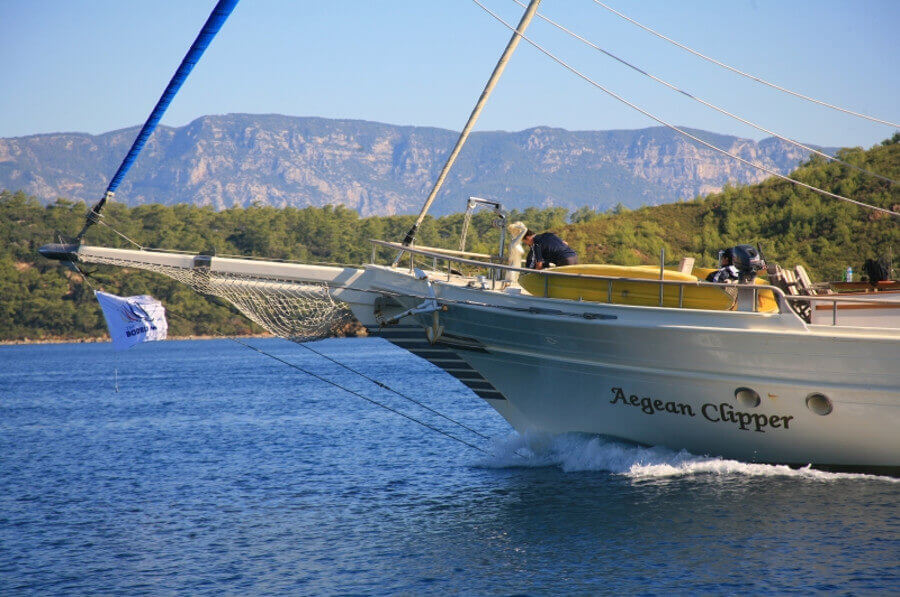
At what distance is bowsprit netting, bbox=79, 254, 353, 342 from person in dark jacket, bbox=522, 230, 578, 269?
3411mm

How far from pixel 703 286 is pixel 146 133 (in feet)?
30.0

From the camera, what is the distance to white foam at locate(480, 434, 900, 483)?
15.5m

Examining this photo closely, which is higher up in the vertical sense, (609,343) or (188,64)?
(188,64)

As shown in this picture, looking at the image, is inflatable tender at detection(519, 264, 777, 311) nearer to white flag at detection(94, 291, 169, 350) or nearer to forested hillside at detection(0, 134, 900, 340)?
white flag at detection(94, 291, 169, 350)

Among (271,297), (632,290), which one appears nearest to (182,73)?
(271,297)

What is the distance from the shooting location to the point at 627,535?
13281mm

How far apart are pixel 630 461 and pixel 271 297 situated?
22.0 ft

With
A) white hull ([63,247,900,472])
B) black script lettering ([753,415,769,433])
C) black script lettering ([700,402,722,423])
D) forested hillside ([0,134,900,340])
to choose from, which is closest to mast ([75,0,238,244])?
white hull ([63,247,900,472])

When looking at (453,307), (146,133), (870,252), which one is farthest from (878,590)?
(870,252)

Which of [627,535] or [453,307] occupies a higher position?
[453,307]

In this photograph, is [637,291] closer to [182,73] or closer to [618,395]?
[618,395]

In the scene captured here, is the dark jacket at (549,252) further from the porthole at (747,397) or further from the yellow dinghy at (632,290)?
the porthole at (747,397)

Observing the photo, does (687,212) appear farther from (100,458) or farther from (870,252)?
(100,458)

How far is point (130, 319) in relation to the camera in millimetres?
17078
